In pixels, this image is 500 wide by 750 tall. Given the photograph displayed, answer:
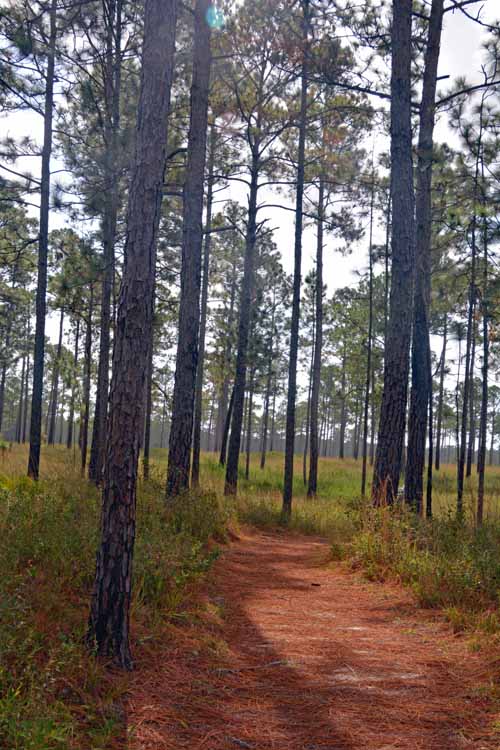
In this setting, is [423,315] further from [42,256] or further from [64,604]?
[64,604]

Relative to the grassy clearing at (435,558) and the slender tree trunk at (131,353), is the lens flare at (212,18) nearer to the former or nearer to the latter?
the slender tree trunk at (131,353)

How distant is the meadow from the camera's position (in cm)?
296

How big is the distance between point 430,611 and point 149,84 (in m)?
4.67

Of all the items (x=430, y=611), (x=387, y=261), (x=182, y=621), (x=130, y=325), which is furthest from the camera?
(x=387, y=261)

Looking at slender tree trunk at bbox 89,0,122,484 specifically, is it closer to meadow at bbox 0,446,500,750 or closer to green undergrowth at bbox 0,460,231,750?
meadow at bbox 0,446,500,750

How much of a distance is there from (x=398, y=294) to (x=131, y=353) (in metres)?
5.71

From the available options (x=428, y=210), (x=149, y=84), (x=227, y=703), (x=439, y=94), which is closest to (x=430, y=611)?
(x=227, y=703)

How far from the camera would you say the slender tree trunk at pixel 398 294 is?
862 cm

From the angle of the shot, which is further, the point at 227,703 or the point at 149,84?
the point at 149,84

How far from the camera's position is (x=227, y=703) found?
3447 mm

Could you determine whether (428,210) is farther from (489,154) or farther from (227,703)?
(227,703)

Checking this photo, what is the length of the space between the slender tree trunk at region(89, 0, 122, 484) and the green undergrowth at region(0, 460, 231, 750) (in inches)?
214

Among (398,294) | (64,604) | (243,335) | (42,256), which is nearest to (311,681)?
(64,604)

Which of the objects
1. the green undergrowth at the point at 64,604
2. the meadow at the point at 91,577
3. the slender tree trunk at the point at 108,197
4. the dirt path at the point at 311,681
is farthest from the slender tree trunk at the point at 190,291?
the dirt path at the point at 311,681
